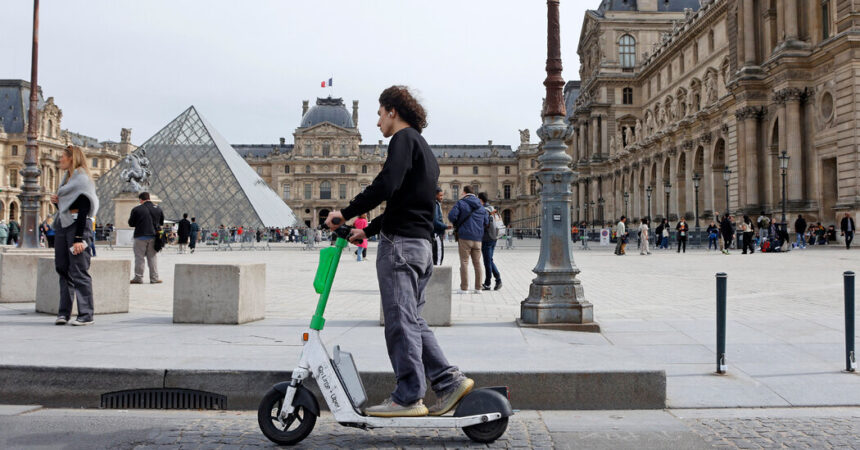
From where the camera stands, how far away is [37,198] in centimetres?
1205

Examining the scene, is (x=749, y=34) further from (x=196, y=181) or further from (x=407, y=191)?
(x=196, y=181)

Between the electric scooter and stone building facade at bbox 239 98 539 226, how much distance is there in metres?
93.9

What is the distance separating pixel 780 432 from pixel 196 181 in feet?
149

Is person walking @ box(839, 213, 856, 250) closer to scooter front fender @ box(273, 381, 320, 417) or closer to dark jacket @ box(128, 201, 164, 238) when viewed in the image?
dark jacket @ box(128, 201, 164, 238)

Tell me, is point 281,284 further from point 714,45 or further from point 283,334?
point 714,45

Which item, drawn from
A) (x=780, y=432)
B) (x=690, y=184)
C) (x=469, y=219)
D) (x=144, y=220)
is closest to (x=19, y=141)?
(x=690, y=184)

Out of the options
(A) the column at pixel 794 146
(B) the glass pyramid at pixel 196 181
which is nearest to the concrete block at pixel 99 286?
(A) the column at pixel 794 146

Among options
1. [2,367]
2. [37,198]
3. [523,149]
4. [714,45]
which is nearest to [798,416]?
[2,367]

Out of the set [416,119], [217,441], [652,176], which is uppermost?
[652,176]

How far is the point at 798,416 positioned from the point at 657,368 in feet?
2.68

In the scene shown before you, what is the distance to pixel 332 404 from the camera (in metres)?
3.31

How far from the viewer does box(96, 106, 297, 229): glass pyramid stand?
1748 inches

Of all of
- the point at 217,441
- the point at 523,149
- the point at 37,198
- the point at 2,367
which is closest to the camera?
the point at 217,441

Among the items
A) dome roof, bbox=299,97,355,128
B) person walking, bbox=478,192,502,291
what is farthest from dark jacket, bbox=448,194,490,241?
dome roof, bbox=299,97,355,128
